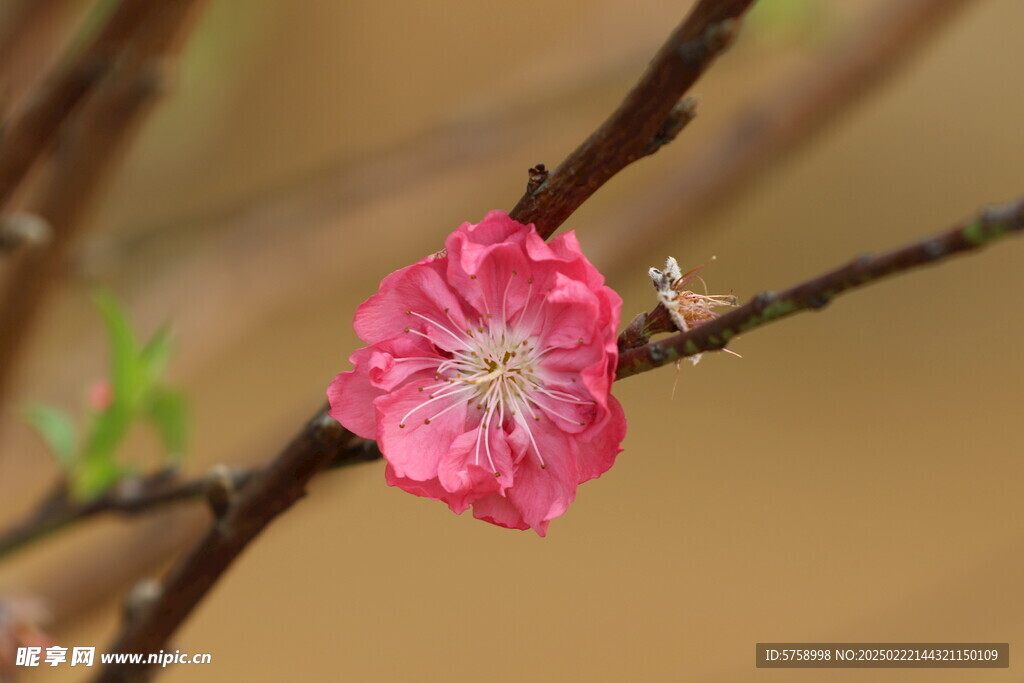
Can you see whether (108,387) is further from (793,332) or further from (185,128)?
(793,332)

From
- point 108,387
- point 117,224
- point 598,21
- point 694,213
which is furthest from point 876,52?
point 117,224

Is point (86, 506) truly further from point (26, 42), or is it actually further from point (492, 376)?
point (26, 42)

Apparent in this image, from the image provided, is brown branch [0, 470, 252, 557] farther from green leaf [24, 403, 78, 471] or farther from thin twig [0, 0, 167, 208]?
thin twig [0, 0, 167, 208]

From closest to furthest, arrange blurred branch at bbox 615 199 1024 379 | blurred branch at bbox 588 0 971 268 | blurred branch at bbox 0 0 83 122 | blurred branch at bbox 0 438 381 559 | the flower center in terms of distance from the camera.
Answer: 1. blurred branch at bbox 615 199 1024 379
2. the flower center
3. blurred branch at bbox 0 438 381 559
4. blurred branch at bbox 0 0 83 122
5. blurred branch at bbox 588 0 971 268

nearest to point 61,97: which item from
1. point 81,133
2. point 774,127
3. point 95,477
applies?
point 81,133

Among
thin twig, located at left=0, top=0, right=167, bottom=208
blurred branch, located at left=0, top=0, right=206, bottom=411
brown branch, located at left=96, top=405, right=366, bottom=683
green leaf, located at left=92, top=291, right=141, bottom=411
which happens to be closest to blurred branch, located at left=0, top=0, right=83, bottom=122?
blurred branch, located at left=0, top=0, right=206, bottom=411

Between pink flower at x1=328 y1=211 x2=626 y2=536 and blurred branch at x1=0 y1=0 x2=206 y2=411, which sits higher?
blurred branch at x1=0 y1=0 x2=206 y2=411
